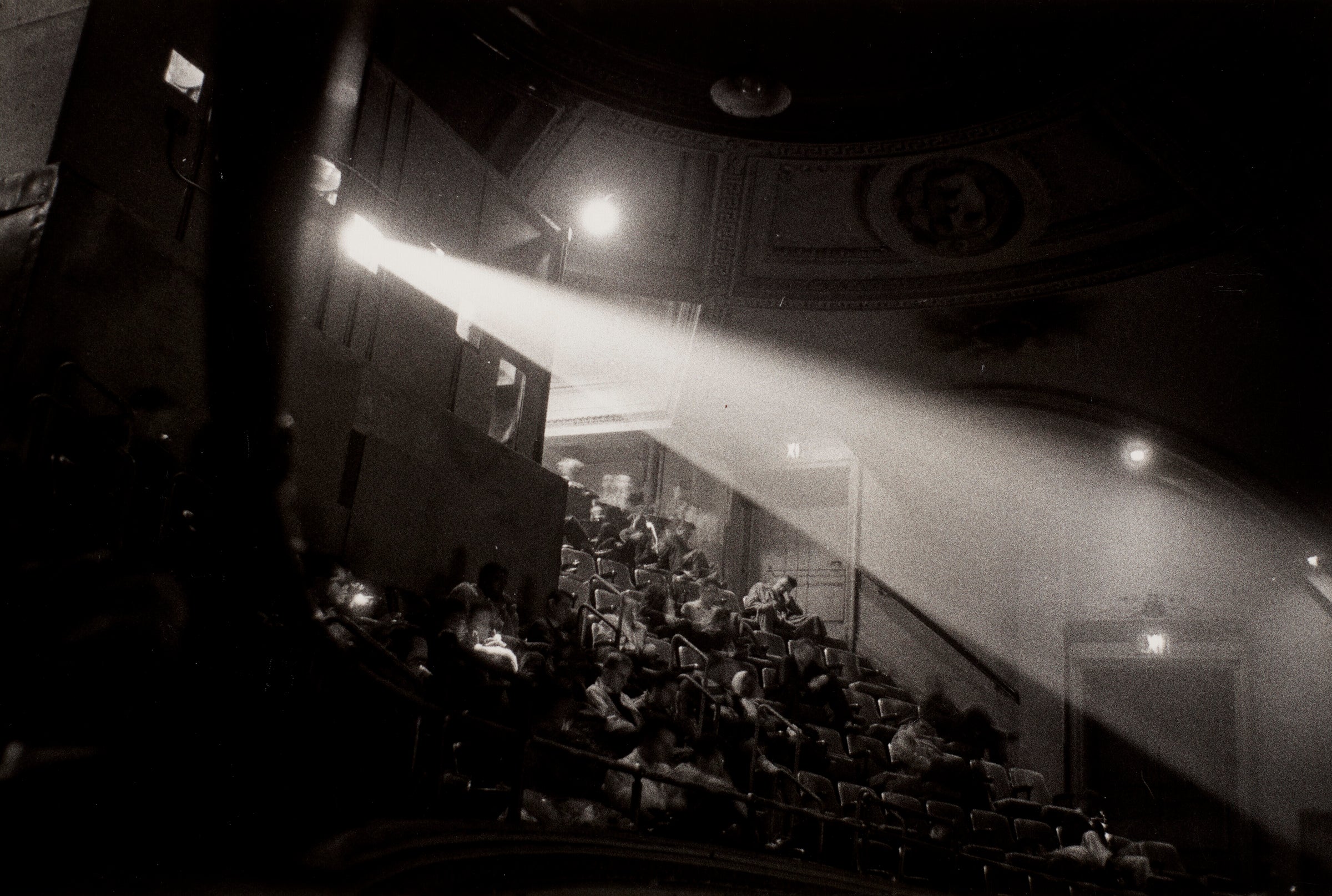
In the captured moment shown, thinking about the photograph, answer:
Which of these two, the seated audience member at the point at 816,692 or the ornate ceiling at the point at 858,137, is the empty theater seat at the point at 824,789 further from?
the ornate ceiling at the point at 858,137

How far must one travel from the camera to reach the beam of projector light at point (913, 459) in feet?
54.1

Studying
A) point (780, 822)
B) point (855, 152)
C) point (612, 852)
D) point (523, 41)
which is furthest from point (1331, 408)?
point (612, 852)

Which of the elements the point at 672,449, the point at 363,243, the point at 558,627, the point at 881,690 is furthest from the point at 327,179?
Result: the point at 672,449

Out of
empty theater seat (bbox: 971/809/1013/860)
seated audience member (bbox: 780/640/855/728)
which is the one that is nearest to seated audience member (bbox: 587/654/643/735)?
seated audience member (bbox: 780/640/855/728)

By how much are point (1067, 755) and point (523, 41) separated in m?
11.9

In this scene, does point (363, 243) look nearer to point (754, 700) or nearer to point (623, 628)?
point (623, 628)

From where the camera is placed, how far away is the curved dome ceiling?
1062 centimetres

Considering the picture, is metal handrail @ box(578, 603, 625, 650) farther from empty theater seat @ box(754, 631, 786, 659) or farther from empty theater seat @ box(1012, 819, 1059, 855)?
empty theater seat @ box(1012, 819, 1059, 855)

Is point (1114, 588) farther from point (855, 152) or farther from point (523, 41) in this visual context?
point (523, 41)

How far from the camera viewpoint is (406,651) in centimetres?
613

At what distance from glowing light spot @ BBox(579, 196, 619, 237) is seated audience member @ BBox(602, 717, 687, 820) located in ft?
27.5

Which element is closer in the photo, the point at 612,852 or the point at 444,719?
the point at 444,719

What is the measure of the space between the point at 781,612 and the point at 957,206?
21.6 ft

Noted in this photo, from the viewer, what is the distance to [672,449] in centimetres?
2167
